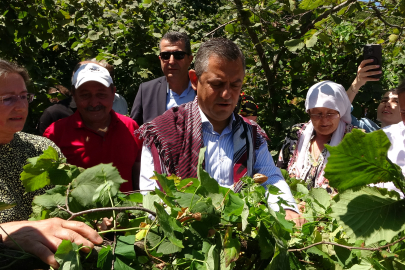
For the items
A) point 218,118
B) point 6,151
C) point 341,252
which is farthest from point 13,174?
point 341,252

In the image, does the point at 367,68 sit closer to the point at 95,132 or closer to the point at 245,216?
the point at 95,132

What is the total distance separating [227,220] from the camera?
1.02 metres

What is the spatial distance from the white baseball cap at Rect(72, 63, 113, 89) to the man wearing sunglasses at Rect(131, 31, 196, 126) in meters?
0.80

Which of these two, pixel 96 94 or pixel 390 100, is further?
pixel 390 100

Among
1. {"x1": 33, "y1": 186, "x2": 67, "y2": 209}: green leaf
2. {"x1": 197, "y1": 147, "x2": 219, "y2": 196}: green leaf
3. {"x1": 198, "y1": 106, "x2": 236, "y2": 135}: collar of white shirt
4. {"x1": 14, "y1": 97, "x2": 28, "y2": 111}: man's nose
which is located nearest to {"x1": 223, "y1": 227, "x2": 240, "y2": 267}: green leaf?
{"x1": 197, "y1": 147, "x2": 219, "y2": 196}: green leaf

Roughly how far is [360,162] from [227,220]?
1.24 feet

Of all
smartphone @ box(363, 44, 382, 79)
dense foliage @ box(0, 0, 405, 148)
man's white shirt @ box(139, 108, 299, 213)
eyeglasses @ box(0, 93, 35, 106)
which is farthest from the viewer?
dense foliage @ box(0, 0, 405, 148)

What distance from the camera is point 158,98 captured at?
11.6 ft

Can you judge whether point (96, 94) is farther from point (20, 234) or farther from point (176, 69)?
point (20, 234)

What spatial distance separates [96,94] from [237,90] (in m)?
1.21

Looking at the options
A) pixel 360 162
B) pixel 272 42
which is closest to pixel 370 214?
pixel 360 162

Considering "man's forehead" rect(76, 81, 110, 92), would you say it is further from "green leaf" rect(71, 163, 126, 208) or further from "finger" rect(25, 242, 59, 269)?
"finger" rect(25, 242, 59, 269)

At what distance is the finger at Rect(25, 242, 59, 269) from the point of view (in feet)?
3.06

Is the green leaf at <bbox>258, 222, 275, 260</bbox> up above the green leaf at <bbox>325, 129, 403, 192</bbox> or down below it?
below
